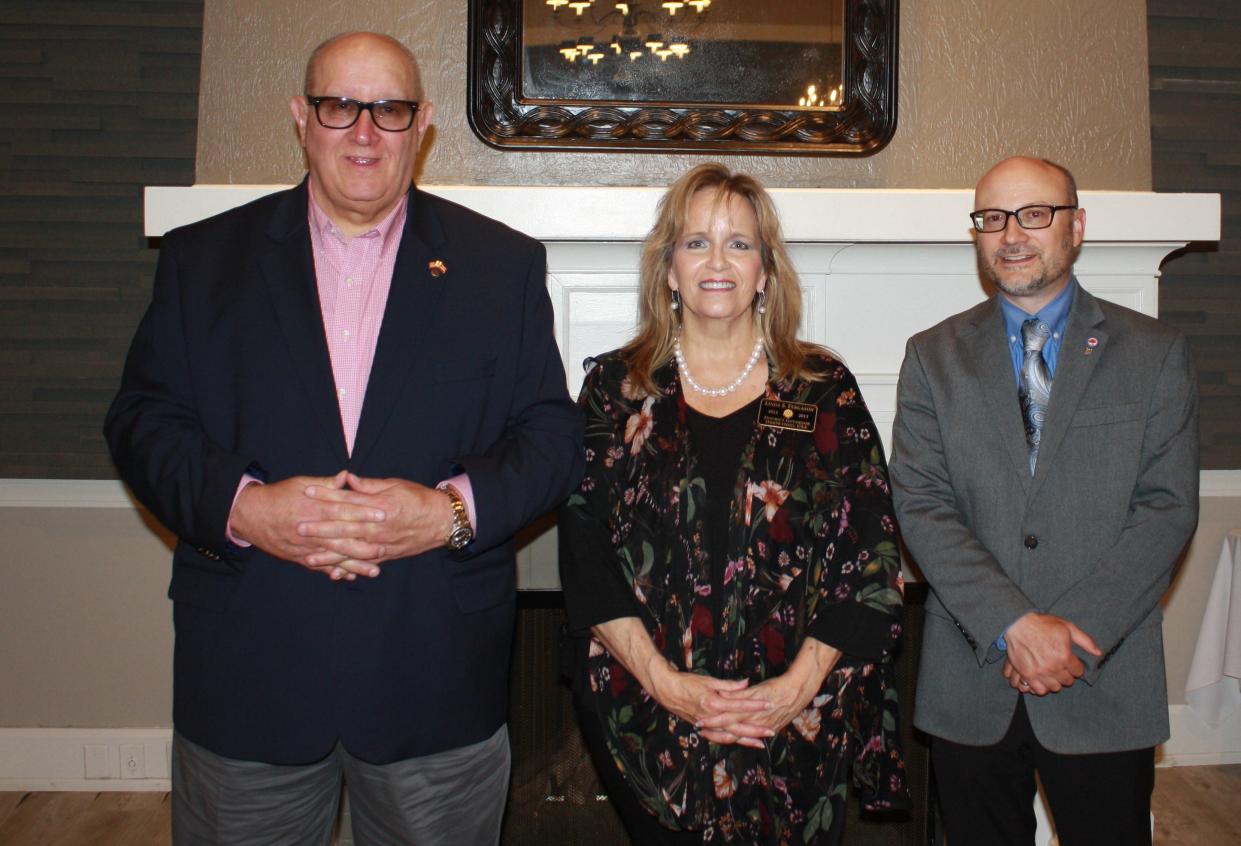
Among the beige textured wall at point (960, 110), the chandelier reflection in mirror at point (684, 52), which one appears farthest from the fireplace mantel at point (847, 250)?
the chandelier reflection in mirror at point (684, 52)

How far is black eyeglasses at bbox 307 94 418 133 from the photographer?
174 cm

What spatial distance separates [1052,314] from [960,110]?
83 cm

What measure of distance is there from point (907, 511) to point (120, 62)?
266cm

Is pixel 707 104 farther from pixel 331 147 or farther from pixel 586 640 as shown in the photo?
pixel 586 640

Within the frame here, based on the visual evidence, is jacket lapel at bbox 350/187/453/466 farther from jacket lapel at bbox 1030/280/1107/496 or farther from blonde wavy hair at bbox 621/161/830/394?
jacket lapel at bbox 1030/280/1107/496

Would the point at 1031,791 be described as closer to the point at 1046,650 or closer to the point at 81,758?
the point at 1046,650

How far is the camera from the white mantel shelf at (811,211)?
251cm

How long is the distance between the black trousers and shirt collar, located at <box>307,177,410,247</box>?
141cm

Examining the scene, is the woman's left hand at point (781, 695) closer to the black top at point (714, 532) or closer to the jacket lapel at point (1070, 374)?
the black top at point (714, 532)

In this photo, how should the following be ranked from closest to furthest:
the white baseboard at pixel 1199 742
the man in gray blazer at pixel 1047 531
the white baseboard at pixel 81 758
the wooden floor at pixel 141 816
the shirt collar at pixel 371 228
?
the shirt collar at pixel 371 228
the man in gray blazer at pixel 1047 531
the wooden floor at pixel 141 816
the white baseboard at pixel 81 758
the white baseboard at pixel 1199 742

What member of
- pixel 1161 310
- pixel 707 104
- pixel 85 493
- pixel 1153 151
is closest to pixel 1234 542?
pixel 1161 310

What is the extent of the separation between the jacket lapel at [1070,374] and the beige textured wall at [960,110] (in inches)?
30.0

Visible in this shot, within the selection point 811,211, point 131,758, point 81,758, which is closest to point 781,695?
point 811,211

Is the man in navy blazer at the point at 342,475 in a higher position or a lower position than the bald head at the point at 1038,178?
lower
